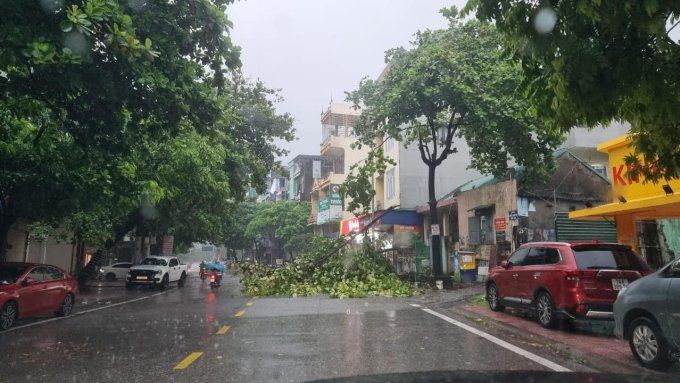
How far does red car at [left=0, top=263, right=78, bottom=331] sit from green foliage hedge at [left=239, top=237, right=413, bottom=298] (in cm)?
683

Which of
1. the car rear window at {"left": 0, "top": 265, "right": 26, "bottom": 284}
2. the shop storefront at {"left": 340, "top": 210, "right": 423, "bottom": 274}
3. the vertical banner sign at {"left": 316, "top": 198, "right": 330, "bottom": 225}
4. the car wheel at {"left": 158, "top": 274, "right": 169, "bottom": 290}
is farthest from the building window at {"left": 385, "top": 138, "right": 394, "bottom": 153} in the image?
the car rear window at {"left": 0, "top": 265, "right": 26, "bottom": 284}

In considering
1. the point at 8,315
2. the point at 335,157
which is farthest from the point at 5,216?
the point at 335,157

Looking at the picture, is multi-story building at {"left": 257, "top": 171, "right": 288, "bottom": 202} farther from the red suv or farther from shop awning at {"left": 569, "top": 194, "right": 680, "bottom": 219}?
the red suv

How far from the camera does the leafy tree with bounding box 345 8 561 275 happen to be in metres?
17.2

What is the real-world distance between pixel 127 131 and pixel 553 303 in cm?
918

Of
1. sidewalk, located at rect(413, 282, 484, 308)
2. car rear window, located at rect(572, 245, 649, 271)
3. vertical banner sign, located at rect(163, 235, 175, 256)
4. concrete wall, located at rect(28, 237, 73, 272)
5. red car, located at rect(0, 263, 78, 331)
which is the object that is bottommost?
sidewalk, located at rect(413, 282, 484, 308)

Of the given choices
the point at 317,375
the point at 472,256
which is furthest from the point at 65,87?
the point at 472,256

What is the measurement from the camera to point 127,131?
10.8 meters

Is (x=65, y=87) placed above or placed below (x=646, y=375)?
above

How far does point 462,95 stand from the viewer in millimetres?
17344

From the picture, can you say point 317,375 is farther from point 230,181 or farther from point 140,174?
point 230,181

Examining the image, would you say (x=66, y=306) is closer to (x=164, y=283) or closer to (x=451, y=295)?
(x=451, y=295)

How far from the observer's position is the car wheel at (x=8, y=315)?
1065 centimetres

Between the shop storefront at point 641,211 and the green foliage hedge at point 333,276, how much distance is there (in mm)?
6876
